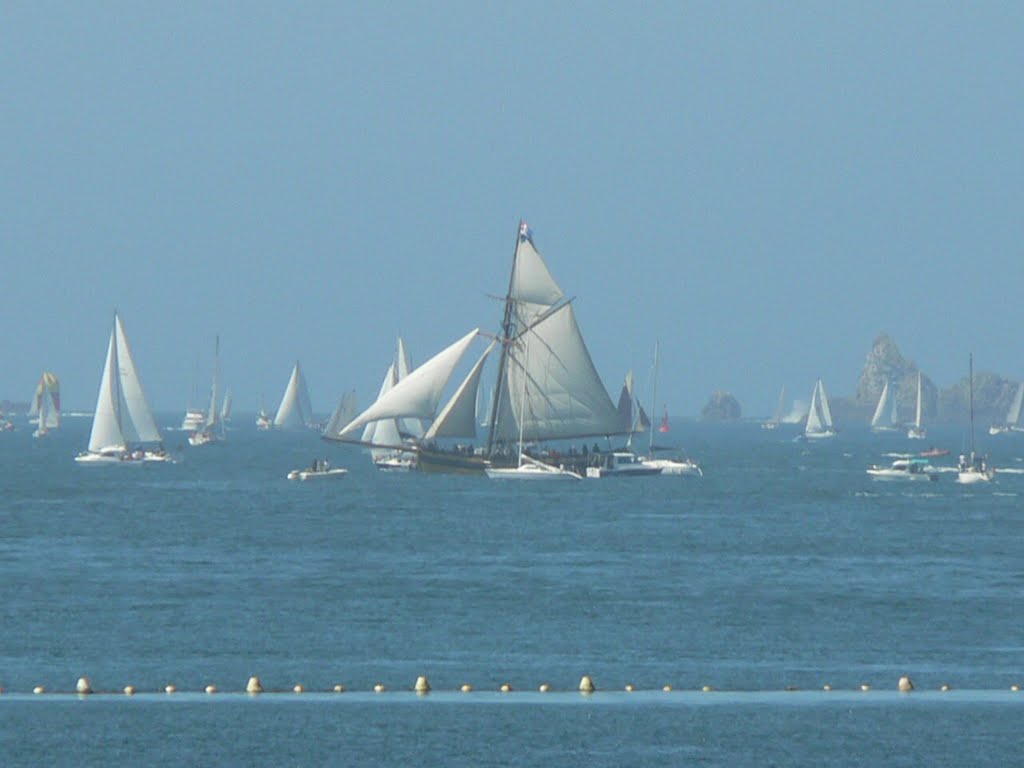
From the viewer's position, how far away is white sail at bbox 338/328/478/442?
128375mm

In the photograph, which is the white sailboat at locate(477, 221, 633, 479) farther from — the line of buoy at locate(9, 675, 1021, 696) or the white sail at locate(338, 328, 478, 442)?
the line of buoy at locate(9, 675, 1021, 696)

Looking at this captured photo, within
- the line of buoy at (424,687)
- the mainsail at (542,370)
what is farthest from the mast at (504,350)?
the line of buoy at (424,687)

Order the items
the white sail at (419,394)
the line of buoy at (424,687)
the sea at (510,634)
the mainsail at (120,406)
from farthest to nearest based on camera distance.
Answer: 1. the mainsail at (120,406)
2. the white sail at (419,394)
3. the line of buoy at (424,687)
4. the sea at (510,634)

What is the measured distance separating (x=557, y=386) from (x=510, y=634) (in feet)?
259

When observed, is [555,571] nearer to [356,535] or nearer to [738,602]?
[738,602]

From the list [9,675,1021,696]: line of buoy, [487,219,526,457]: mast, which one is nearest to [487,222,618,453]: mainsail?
[487,219,526,457]: mast

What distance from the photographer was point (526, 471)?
129 metres

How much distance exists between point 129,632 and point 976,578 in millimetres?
27647

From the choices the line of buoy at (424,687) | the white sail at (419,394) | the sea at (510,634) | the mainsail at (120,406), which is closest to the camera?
the sea at (510,634)

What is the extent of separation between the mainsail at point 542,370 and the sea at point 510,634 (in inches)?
1092

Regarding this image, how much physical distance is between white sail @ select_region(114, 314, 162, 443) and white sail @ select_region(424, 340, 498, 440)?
72.5 feet

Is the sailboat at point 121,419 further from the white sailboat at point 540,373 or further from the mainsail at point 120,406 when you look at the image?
the white sailboat at point 540,373

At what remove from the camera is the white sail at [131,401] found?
461 feet

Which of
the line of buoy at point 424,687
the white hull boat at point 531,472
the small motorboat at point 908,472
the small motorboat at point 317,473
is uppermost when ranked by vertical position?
the small motorboat at point 908,472
